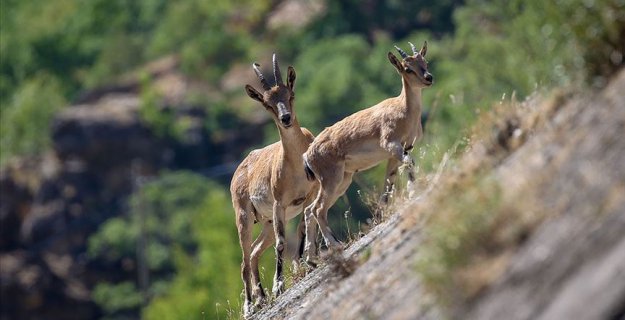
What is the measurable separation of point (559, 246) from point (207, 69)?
314 feet

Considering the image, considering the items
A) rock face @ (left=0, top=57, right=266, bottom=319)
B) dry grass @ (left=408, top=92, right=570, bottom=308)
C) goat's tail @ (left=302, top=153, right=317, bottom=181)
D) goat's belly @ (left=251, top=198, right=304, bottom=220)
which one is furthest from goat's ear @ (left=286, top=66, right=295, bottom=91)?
rock face @ (left=0, top=57, right=266, bottom=319)

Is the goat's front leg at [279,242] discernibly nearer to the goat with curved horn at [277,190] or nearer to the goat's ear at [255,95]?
the goat with curved horn at [277,190]

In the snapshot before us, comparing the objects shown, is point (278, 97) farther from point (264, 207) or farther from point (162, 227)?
point (162, 227)

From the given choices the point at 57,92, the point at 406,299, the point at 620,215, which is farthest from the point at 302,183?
the point at 57,92

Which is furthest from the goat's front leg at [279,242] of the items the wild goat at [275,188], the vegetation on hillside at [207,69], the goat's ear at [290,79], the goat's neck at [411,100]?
the vegetation on hillside at [207,69]

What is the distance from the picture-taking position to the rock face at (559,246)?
10.5 m

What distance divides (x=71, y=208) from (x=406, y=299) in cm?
7103

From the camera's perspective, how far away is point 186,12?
4572 inches

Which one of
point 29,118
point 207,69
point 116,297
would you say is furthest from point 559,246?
point 207,69

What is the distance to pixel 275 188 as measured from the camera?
20.0m

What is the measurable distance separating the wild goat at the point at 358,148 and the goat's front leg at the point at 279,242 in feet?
1.07

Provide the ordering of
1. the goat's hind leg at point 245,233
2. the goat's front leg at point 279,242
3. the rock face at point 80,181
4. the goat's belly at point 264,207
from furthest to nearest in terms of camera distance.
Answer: the rock face at point 80,181
the goat's hind leg at point 245,233
the goat's belly at point 264,207
the goat's front leg at point 279,242

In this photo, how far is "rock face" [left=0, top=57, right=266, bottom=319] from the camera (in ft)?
239

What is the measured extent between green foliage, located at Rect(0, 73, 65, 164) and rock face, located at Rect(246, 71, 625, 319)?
77.7 metres
